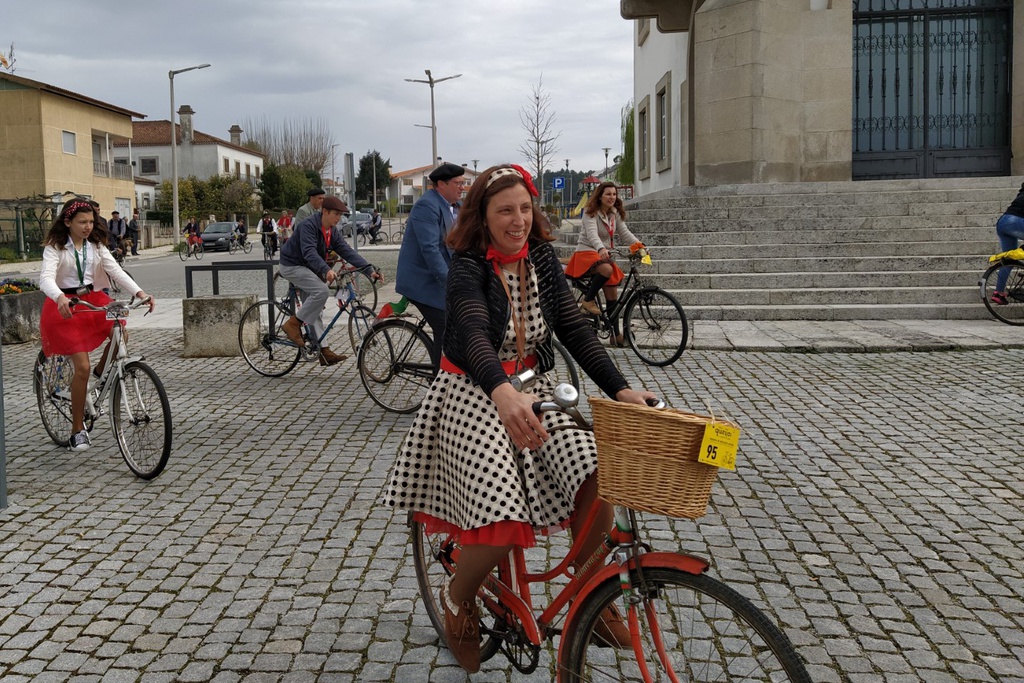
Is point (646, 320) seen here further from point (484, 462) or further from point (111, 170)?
point (111, 170)

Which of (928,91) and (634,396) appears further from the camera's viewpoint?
(928,91)

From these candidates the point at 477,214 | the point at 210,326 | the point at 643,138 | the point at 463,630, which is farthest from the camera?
the point at 643,138

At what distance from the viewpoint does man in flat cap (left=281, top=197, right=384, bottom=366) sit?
9859 millimetres

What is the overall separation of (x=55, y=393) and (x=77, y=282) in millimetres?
843

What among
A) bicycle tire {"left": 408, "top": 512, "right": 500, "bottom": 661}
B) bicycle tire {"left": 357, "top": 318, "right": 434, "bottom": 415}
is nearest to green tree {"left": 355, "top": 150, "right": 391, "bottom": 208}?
bicycle tire {"left": 357, "top": 318, "right": 434, "bottom": 415}

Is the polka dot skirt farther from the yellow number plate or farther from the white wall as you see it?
the white wall

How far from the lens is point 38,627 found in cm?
395

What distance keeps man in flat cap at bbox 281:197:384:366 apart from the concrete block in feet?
6.15

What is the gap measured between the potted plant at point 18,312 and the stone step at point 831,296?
8639mm

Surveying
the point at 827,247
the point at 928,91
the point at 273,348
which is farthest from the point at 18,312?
the point at 928,91

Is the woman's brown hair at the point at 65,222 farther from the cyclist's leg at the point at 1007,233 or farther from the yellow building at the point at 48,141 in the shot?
the yellow building at the point at 48,141

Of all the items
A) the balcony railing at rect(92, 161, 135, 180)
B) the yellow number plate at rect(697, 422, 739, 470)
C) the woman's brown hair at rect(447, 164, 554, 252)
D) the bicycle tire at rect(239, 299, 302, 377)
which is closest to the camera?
the yellow number plate at rect(697, 422, 739, 470)

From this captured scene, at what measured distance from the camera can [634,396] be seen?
2.63 m

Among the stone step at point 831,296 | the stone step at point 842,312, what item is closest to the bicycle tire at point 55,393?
the stone step at point 842,312
